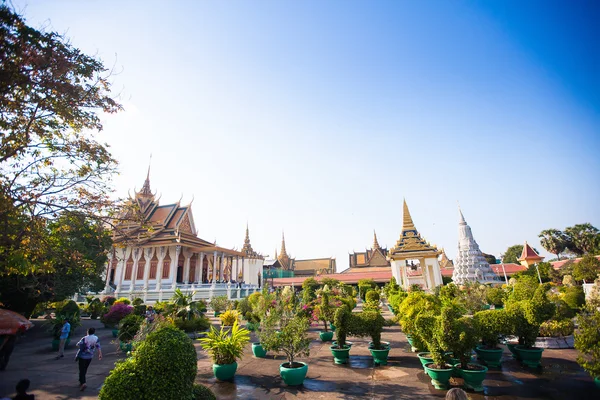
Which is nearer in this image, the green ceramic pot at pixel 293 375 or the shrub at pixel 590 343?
the shrub at pixel 590 343

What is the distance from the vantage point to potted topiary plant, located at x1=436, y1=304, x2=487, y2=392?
18.4 feet

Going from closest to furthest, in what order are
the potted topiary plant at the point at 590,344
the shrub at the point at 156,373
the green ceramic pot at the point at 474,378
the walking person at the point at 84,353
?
1. the shrub at the point at 156,373
2. the potted topiary plant at the point at 590,344
3. the green ceramic pot at the point at 474,378
4. the walking person at the point at 84,353

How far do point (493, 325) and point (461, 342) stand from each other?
2.01m

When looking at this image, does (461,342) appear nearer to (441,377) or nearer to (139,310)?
(441,377)

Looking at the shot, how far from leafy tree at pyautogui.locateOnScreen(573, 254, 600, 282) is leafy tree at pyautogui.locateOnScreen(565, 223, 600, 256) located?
26.3 m

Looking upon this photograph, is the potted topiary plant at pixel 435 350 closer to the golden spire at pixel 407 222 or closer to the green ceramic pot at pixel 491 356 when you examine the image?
the green ceramic pot at pixel 491 356

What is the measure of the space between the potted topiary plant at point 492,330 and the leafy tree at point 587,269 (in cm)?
2015

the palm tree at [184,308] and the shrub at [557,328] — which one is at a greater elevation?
the palm tree at [184,308]

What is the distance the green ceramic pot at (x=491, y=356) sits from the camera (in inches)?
277

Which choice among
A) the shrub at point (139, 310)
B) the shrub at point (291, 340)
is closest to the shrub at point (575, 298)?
the shrub at point (291, 340)

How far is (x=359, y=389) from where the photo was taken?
237 inches

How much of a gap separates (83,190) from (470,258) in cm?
3458

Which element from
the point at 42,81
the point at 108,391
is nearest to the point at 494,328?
the point at 108,391

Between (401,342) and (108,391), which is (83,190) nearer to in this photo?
(108,391)
